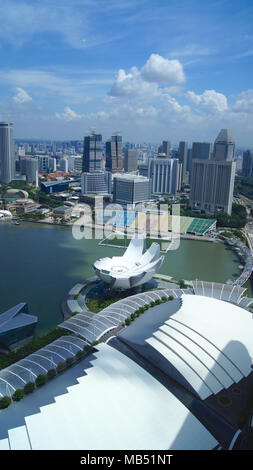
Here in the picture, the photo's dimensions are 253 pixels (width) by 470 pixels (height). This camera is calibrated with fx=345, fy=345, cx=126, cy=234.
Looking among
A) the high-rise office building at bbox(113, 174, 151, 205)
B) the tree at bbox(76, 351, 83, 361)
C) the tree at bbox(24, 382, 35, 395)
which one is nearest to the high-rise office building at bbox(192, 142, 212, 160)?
A: the high-rise office building at bbox(113, 174, 151, 205)

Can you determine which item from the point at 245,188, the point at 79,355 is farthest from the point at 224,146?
the point at 79,355

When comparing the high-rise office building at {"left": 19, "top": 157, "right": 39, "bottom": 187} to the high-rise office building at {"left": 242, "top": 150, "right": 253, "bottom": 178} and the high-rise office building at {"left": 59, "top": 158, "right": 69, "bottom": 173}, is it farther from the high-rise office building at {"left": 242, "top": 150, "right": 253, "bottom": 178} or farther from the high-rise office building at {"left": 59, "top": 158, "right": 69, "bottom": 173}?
the high-rise office building at {"left": 242, "top": 150, "right": 253, "bottom": 178}

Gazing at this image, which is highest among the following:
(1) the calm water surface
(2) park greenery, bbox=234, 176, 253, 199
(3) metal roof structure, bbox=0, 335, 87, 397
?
(2) park greenery, bbox=234, 176, 253, 199

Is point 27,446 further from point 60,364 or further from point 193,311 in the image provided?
point 193,311

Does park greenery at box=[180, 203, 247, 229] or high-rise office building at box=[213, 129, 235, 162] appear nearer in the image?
park greenery at box=[180, 203, 247, 229]

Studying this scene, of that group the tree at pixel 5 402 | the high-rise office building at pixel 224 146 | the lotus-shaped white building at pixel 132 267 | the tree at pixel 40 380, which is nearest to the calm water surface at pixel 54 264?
the lotus-shaped white building at pixel 132 267

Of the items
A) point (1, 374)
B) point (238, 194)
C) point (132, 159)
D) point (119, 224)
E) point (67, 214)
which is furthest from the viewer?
point (132, 159)

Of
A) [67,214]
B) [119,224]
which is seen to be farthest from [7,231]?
[119,224]
